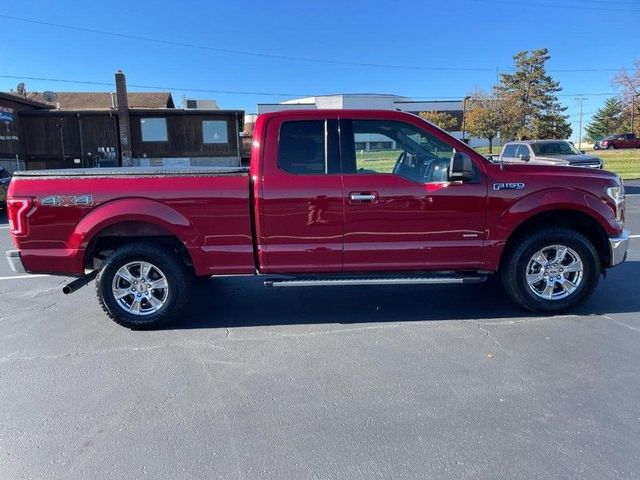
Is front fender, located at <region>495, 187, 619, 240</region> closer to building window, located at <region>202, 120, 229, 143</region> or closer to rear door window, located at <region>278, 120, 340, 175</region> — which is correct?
rear door window, located at <region>278, 120, 340, 175</region>

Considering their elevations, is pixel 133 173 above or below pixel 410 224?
above

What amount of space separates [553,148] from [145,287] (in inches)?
685

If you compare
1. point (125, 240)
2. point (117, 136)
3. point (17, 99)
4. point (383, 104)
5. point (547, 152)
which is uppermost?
point (383, 104)

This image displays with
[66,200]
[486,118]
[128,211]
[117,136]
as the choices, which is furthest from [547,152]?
[486,118]

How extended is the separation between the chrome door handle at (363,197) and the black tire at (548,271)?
1529 mm

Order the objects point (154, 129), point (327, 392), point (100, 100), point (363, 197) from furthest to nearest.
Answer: point (100, 100) → point (154, 129) → point (363, 197) → point (327, 392)

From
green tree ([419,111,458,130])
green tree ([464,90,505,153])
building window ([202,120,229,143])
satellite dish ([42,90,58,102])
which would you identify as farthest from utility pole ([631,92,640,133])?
satellite dish ([42,90,58,102])

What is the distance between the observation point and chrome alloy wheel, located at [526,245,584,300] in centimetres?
472

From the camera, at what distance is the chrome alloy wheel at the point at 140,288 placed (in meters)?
4.58

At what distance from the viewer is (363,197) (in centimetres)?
446

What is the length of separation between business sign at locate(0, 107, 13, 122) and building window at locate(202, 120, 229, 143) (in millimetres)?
11465

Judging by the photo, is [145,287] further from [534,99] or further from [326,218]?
[534,99]

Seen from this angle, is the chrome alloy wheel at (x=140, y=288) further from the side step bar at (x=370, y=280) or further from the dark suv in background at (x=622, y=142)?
the dark suv in background at (x=622, y=142)

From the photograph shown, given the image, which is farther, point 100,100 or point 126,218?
point 100,100
